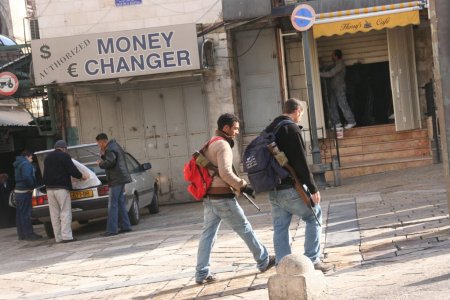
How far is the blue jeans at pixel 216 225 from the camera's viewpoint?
305 inches

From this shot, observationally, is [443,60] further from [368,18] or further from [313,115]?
[368,18]

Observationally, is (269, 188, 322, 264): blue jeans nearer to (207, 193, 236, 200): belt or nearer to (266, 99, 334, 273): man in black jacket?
(266, 99, 334, 273): man in black jacket

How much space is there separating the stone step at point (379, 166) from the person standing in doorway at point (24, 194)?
6754 mm

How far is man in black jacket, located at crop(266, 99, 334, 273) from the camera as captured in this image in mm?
7352

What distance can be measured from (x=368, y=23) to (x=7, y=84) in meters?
8.02

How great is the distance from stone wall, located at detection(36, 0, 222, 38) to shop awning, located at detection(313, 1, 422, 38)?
2548 mm

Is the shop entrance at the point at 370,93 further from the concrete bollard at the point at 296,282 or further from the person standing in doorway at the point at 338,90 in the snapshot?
the concrete bollard at the point at 296,282

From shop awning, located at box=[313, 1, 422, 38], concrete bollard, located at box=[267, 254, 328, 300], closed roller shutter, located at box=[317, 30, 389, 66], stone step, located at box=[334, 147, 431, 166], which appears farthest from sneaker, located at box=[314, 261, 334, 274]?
closed roller shutter, located at box=[317, 30, 389, 66]

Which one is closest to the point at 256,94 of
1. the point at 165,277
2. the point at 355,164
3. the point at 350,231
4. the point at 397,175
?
the point at 355,164

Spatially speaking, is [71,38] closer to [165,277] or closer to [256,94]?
[256,94]

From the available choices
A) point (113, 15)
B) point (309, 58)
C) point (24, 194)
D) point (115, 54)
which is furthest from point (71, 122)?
point (309, 58)

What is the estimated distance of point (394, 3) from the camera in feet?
53.1

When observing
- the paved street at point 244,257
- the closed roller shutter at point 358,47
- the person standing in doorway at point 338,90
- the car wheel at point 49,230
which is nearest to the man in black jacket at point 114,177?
Result: the paved street at point 244,257

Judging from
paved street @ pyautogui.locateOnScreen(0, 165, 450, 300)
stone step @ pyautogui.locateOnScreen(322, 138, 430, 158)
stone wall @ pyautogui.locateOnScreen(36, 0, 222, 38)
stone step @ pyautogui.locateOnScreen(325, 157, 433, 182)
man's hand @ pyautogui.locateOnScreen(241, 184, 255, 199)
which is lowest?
paved street @ pyautogui.locateOnScreen(0, 165, 450, 300)
